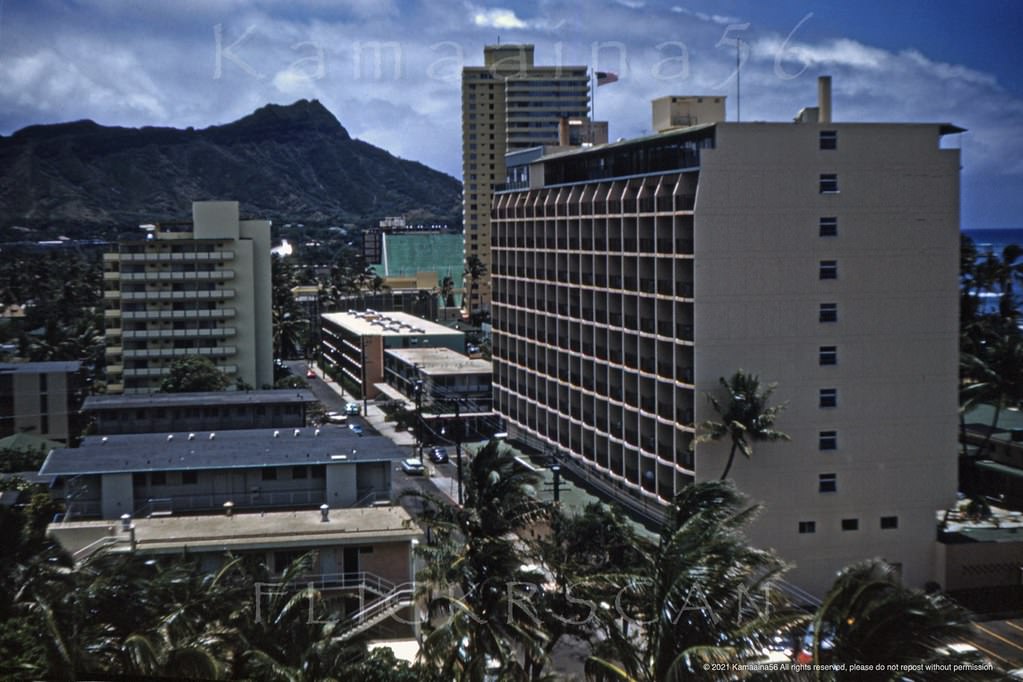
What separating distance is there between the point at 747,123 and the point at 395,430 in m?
13.6

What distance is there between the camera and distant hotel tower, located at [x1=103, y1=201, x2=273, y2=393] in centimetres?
2377

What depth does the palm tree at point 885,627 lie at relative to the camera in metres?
3.66

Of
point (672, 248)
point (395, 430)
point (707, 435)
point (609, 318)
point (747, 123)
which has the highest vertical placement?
point (747, 123)

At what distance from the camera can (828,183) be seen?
12.5 m

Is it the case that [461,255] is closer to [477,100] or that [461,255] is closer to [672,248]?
[477,100]

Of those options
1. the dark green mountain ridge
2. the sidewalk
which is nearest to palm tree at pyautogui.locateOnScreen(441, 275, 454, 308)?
the dark green mountain ridge

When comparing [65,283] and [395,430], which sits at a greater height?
[65,283]

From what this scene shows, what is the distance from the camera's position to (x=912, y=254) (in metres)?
12.6

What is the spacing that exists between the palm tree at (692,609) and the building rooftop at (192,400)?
45.0 ft

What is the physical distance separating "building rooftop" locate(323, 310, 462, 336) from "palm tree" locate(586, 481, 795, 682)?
24438 millimetres

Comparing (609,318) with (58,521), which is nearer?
(58,521)

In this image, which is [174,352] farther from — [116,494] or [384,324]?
[116,494]

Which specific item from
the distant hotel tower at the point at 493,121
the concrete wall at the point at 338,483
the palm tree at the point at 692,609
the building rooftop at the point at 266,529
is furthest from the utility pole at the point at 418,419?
the distant hotel tower at the point at 493,121

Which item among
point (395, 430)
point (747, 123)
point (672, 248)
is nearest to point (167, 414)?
point (395, 430)
